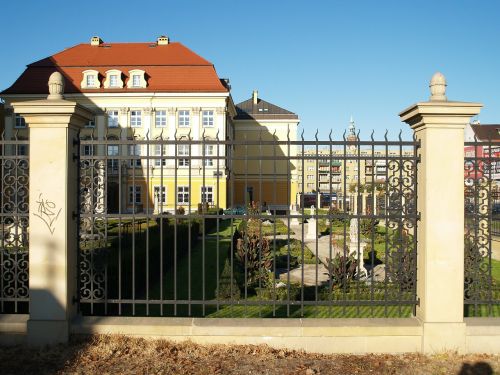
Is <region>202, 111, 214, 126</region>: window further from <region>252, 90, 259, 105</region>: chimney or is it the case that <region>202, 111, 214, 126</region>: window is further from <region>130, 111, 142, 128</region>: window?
<region>252, 90, 259, 105</region>: chimney

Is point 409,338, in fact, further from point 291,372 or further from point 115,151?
point 115,151

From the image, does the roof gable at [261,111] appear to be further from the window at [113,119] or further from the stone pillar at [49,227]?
the stone pillar at [49,227]

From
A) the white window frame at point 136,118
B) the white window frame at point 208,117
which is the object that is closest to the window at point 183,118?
the white window frame at point 208,117

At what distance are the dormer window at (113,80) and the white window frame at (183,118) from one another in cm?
545

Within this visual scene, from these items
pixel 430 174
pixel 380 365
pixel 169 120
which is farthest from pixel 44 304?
pixel 169 120

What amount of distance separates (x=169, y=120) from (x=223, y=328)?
33.6 metres

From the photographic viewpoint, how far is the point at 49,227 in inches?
197

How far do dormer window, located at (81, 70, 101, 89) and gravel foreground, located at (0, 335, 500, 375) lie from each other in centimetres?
3574

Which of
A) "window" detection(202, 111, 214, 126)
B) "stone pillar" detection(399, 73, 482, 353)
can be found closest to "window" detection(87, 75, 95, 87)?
"window" detection(202, 111, 214, 126)

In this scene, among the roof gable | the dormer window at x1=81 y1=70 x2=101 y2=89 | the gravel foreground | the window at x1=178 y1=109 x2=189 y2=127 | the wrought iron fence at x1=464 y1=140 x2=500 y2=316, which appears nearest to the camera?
the gravel foreground

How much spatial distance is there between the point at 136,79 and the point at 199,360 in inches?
1408

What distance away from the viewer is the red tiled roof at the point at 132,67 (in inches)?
1454

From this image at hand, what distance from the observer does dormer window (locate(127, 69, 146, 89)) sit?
3738 centimetres

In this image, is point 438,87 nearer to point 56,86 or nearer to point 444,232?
point 444,232
